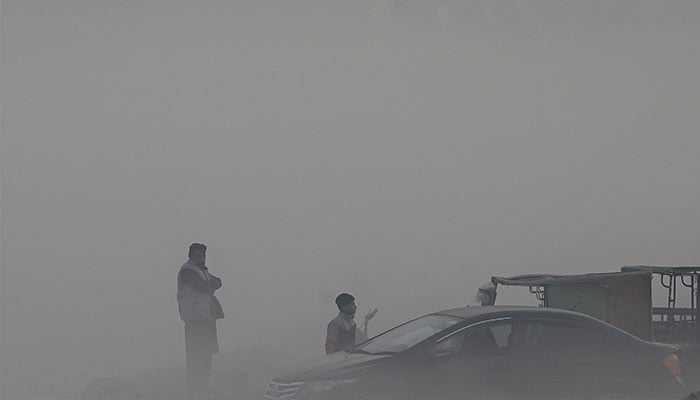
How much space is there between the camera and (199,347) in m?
13.8

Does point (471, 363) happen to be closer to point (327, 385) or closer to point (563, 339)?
point (563, 339)

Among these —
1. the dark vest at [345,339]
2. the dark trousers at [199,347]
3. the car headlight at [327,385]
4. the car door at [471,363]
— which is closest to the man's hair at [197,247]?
the dark trousers at [199,347]

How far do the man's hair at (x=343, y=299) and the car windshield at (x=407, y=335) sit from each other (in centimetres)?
121

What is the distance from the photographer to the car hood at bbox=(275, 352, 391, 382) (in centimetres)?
938

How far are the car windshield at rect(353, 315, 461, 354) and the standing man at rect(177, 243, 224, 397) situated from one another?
3.60m

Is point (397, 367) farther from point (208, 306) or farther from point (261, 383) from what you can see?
point (261, 383)

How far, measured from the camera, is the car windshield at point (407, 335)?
967 centimetres

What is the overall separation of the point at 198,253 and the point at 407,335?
438cm

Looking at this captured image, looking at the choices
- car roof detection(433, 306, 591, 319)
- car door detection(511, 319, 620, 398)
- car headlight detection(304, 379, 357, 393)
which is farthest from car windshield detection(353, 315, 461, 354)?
car door detection(511, 319, 620, 398)

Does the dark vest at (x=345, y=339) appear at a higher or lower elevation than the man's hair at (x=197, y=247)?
lower

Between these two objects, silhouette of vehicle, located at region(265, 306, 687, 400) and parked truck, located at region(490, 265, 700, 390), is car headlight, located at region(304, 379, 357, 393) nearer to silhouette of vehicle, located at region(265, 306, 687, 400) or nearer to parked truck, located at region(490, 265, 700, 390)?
silhouette of vehicle, located at region(265, 306, 687, 400)

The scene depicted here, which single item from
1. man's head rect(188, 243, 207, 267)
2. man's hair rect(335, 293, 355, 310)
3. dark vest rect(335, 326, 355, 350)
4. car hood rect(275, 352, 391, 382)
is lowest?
car hood rect(275, 352, 391, 382)

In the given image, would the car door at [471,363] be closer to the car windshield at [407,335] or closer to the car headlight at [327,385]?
the car windshield at [407,335]

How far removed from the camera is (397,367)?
9297mm
